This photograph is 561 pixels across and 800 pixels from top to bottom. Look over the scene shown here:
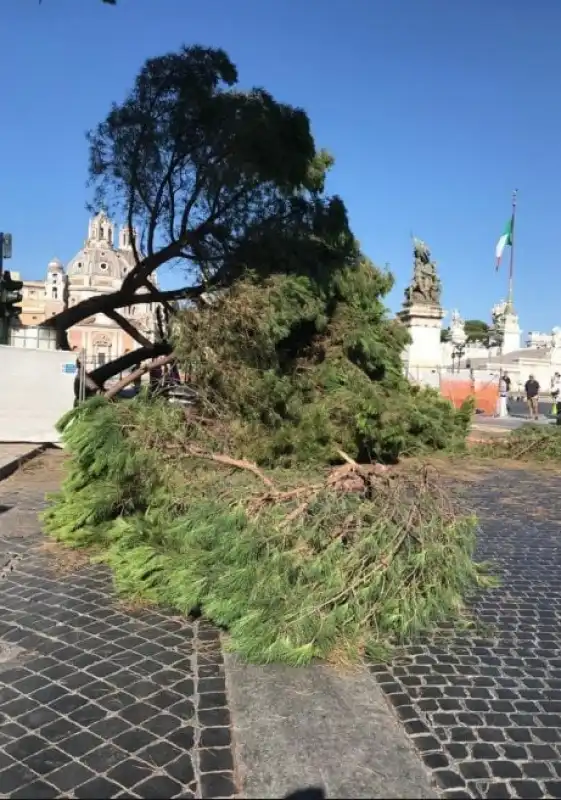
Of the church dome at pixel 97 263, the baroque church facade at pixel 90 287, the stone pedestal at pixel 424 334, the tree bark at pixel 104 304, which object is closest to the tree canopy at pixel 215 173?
the tree bark at pixel 104 304

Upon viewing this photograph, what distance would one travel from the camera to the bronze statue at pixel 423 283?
27.6 meters

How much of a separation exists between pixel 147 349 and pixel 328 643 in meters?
10.1

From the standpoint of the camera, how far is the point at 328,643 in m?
3.83

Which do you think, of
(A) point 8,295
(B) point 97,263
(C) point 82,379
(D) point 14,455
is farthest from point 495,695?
(B) point 97,263

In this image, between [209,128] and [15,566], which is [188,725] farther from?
[209,128]

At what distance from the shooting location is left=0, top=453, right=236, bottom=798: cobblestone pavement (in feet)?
8.97

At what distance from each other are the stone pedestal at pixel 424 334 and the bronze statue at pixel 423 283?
0.31 meters

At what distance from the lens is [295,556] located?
4059mm

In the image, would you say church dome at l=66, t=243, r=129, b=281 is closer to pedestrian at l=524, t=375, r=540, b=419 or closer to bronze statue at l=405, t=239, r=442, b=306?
bronze statue at l=405, t=239, r=442, b=306

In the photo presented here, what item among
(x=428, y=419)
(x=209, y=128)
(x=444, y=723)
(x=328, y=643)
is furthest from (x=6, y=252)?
(x=444, y=723)

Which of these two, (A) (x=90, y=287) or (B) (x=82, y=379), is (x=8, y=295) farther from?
(A) (x=90, y=287)

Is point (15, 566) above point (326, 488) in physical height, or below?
below

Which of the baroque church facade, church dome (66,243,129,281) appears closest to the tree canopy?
the baroque church facade

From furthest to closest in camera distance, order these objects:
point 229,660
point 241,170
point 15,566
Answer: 1. point 241,170
2. point 15,566
3. point 229,660
